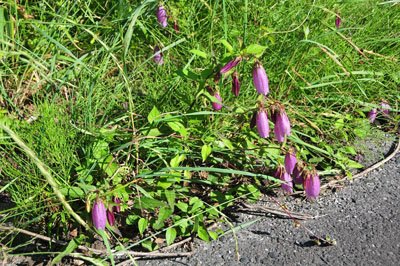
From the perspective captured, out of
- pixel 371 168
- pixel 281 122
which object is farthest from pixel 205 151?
pixel 371 168

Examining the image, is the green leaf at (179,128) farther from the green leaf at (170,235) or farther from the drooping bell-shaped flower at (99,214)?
the drooping bell-shaped flower at (99,214)

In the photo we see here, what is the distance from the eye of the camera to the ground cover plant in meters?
2.18

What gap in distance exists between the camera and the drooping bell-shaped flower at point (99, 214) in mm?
1964

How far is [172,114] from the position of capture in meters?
2.46

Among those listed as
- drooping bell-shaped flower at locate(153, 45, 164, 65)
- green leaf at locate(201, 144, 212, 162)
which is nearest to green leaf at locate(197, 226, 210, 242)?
green leaf at locate(201, 144, 212, 162)

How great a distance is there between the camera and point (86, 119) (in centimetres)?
232

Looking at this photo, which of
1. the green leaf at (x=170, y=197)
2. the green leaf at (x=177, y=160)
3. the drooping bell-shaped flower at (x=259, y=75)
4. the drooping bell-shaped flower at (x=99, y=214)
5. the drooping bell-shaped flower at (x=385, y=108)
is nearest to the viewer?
the drooping bell-shaped flower at (x=99, y=214)

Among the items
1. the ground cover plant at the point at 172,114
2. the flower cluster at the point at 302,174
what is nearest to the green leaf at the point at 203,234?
the ground cover plant at the point at 172,114

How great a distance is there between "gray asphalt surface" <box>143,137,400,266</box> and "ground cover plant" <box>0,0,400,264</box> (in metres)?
0.08

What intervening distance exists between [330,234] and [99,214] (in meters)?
0.85

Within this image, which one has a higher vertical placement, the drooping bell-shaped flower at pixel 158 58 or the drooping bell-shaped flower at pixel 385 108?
the drooping bell-shaped flower at pixel 158 58

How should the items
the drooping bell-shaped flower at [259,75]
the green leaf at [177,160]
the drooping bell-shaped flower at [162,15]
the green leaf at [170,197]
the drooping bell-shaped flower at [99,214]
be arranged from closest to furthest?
the drooping bell-shaped flower at [99,214], the drooping bell-shaped flower at [259,75], the green leaf at [170,197], the green leaf at [177,160], the drooping bell-shaped flower at [162,15]

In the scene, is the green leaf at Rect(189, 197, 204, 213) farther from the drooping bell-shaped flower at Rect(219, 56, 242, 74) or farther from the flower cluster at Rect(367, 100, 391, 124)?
the flower cluster at Rect(367, 100, 391, 124)

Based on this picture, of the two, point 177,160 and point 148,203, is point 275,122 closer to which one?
point 177,160
